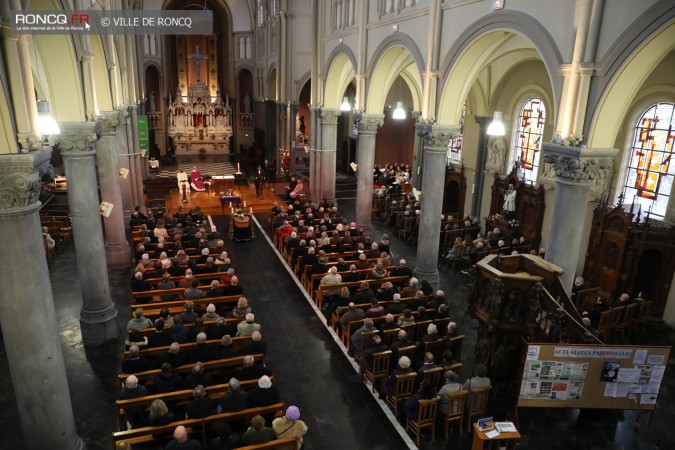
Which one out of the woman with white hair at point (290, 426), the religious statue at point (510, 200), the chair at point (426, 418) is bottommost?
the chair at point (426, 418)

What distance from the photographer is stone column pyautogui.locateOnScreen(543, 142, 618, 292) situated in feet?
29.8

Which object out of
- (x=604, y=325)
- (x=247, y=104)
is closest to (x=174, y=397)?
(x=604, y=325)

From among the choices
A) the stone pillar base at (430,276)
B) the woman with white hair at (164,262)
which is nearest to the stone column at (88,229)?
the woman with white hair at (164,262)

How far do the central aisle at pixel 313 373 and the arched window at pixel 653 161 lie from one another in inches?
374

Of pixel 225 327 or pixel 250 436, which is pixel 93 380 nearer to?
pixel 225 327

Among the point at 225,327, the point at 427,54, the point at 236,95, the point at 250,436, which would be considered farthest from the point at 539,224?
the point at 236,95

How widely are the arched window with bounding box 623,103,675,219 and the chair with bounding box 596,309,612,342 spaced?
3.74 m

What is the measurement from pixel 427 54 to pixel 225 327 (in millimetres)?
8843

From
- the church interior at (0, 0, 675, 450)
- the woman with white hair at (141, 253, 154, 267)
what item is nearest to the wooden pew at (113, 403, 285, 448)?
the church interior at (0, 0, 675, 450)

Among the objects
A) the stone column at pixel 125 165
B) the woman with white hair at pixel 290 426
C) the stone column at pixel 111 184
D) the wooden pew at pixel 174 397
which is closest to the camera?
the woman with white hair at pixel 290 426

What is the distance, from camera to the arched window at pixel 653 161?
13336mm

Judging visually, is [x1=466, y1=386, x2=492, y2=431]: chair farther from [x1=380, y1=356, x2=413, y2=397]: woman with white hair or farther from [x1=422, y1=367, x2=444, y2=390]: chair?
[x1=380, y1=356, x2=413, y2=397]: woman with white hair

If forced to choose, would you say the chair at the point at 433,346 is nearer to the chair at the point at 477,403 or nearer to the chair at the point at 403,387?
the chair at the point at 403,387

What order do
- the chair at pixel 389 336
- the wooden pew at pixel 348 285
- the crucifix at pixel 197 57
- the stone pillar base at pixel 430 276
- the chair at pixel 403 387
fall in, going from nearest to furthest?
1. the chair at pixel 403 387
2. the chair at pixel 389 336
3. the wooden pew at pixel 348 285
4. the stone pillar base at pixel 430 276
5. the crucifix at pixel 197 57
